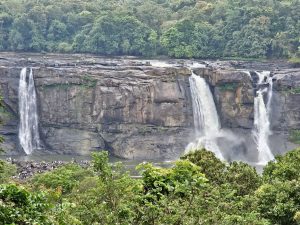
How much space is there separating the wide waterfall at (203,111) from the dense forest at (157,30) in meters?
12.9

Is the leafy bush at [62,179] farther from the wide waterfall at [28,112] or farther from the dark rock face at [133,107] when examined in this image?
the wide waterfall at [28,112]

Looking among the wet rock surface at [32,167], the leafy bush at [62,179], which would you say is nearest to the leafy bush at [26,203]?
the leafy bush at [62,179]

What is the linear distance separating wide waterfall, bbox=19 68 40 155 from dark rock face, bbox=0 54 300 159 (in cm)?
52

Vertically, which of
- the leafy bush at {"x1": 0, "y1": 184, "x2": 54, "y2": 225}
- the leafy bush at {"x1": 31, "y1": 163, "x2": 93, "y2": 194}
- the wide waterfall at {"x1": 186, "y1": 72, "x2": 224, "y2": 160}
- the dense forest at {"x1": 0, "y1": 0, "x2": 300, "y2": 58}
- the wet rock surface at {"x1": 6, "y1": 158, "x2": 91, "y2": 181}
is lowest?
the wet rock surface at {"x1": 6, "y1": 158, "x2": 91, "y2": 181}

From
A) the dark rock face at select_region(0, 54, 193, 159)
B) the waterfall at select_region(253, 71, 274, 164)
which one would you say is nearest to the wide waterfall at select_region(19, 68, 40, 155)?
the dark rock face at select_region(0, 54, 193, 159)

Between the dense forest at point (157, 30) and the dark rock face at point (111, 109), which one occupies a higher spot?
the dense forest at point (157, 30)

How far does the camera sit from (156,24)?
72.6 meters

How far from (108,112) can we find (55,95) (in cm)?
523

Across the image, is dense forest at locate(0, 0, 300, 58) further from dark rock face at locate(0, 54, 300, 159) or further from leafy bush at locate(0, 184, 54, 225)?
leafy bush at locate(0, 184, 54, 225)

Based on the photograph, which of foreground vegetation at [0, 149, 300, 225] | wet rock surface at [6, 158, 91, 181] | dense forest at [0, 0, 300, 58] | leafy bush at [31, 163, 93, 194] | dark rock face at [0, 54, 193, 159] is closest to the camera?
foreground vegetation at [0, 149, 300, 225]

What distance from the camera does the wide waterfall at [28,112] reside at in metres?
50.2

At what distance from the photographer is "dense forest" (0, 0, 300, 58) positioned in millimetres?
63938

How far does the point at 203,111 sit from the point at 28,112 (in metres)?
16.1

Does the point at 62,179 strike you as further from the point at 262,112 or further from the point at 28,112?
the point at 262,112
